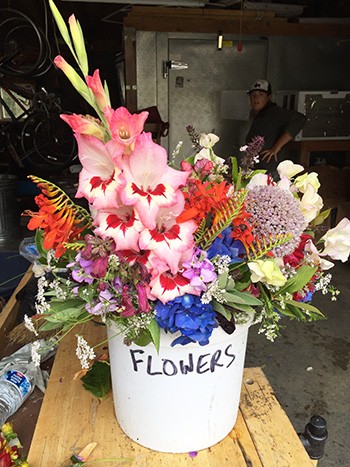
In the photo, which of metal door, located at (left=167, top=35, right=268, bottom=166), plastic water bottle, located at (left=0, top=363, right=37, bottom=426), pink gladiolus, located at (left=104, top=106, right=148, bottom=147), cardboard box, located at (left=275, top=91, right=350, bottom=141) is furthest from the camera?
metal door, located at (left=167, top=35, right=268, bottom=166)

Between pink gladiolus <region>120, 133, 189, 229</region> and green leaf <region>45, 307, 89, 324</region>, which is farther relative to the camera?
green leaf <region>45, 307, 89, 324</region>

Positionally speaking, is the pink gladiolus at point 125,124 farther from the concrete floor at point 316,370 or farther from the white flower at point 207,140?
the concrete floor at point 316,370

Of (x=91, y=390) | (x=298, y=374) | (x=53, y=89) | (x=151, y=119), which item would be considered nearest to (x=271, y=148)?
(x=151, y=119)

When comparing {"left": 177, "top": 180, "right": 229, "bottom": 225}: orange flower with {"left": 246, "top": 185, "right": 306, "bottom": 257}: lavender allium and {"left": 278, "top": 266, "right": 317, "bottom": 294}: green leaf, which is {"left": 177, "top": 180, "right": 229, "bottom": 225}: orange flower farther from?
{"left": 278, "top": 266, "right": 317, "bottom": 294}: green leaf

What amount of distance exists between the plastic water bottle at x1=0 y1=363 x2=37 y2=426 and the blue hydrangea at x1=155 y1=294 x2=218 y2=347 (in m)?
0.68

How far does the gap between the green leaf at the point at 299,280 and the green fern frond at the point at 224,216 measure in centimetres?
14

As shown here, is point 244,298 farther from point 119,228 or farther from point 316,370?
point 316,370

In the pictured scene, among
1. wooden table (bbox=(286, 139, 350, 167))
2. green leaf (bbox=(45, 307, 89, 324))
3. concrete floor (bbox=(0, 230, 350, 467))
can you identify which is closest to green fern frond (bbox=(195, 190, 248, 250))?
green leaf (bbox=(45, 307, 89, 324))

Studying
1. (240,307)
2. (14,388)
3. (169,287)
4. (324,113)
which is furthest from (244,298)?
(324,113)

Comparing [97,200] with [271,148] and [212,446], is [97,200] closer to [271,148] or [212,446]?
[212,446]

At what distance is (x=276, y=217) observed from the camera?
0.60 meters

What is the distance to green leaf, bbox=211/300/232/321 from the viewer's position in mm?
609

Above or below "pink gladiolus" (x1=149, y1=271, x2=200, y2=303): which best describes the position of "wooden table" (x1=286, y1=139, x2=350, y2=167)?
below

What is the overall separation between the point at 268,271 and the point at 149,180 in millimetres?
200
